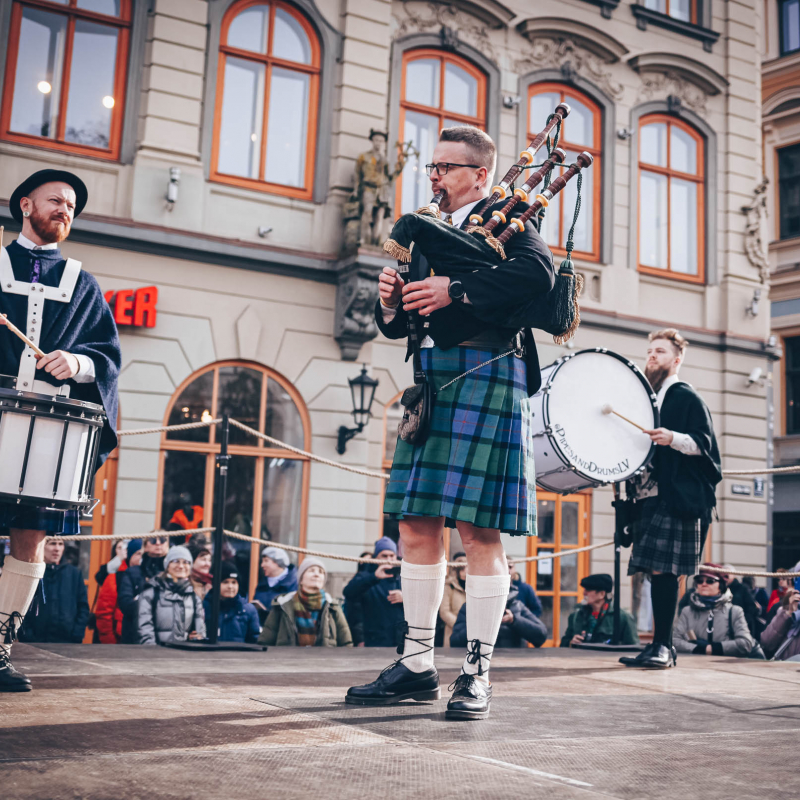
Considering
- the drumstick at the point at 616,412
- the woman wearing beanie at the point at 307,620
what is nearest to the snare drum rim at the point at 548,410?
the drumstick at the point at 616,412

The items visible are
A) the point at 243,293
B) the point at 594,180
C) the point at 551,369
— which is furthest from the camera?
the point at 594,180

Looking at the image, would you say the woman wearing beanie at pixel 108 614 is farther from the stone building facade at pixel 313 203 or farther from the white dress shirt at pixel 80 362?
the white dress shirt at pixel 80 362

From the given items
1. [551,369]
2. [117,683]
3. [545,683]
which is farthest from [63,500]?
[551,369]

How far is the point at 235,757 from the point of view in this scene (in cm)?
212

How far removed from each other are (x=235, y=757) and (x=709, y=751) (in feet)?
3.67

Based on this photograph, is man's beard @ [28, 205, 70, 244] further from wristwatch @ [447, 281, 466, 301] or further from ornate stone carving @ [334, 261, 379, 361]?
ornate stone carving @ [334, 261, 379, 361]

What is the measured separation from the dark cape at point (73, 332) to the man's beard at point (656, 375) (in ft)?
10.1

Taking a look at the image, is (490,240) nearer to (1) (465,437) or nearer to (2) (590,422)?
(1) (465,437)

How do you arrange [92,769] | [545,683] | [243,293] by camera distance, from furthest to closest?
[243,293] → [545,683] → [92,769]

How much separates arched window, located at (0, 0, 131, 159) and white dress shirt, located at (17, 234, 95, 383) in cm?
830

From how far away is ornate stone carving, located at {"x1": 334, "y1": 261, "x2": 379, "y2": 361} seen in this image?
11.9 metres

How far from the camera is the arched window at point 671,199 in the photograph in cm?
1502

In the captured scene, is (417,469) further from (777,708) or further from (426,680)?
(777,708)

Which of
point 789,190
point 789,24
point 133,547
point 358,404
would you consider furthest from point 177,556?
point 789,24
